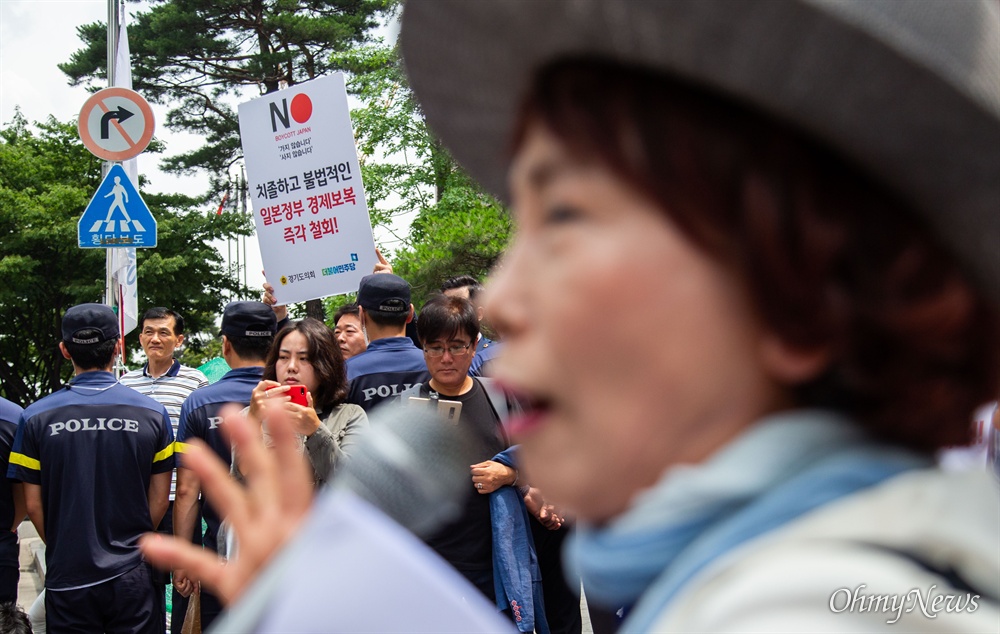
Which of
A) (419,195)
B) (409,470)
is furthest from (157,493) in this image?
(419,195)

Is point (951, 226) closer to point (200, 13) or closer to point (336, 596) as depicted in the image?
point (336, 596)

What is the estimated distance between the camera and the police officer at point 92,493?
16.3 ft

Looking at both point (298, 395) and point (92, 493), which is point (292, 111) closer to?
point (92, 493)

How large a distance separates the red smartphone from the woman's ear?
3.16 m

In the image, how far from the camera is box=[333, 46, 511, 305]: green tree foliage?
16.6 meters

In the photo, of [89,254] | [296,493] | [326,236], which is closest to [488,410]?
[326,236]

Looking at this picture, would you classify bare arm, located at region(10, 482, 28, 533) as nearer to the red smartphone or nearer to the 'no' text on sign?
the red smartphone

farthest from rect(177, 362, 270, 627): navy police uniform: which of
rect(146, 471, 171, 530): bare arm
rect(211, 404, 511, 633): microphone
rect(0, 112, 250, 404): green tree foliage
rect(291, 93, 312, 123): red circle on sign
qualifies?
rect(0, 112, 250, 404): green tree foliage

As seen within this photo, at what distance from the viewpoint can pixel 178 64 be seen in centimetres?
2700

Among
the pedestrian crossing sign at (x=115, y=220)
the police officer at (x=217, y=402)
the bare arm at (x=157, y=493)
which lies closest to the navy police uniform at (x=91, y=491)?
the bare arm at (x=157, y=493)

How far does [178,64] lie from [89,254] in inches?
231

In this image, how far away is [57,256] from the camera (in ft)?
85.2

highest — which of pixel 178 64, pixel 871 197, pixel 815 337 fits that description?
pixel 178 64

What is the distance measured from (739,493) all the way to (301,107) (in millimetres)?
5732
